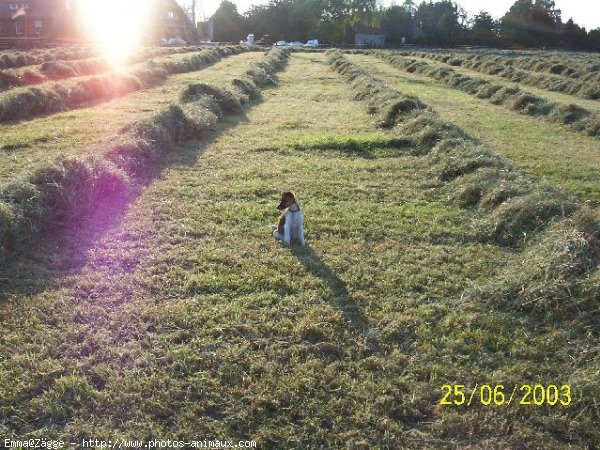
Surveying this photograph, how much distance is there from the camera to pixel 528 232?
21.3ft

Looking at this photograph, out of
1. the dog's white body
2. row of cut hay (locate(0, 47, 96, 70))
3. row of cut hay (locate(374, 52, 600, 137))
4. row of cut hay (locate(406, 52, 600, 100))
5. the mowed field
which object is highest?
row of cut hay (locate(0, 47, 96, 70))

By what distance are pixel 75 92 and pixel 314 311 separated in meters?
14.5

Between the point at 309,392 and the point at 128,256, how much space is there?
9.43 ft

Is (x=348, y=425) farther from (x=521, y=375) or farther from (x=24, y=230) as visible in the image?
(x=24, y=230)

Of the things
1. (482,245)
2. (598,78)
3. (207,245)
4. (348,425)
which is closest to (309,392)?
(348,425)

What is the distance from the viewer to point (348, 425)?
3520 millimetres

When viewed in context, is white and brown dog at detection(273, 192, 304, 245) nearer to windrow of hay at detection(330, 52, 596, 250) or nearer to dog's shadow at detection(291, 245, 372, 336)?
dog's shadow at detection(291, 245, 372, 336)

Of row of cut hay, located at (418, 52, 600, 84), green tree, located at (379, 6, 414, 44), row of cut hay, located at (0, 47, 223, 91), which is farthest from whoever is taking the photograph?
green tree, located at (379, 6, 414, 44)

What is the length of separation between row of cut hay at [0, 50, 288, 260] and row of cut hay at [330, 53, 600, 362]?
4859 millimetres

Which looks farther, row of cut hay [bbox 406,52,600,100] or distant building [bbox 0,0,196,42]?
distant building [bbox 0,0,196,42]

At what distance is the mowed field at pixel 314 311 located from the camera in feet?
11.6

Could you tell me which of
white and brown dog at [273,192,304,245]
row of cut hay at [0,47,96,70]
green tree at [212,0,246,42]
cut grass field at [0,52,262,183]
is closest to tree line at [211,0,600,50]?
green tree at [212,0,246,42]

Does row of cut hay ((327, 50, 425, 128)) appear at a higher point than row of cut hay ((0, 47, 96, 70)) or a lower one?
lower

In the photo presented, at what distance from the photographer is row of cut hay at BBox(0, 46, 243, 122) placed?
1356 centimetres
